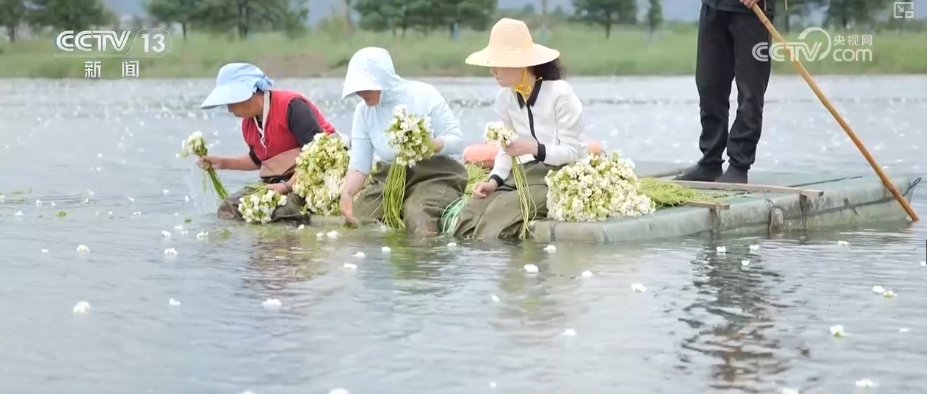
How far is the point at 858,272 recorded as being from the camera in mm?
7176

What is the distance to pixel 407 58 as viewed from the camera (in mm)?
39344

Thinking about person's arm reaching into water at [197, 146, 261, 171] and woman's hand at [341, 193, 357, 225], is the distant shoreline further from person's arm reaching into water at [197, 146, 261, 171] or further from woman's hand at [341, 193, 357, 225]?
woman's hand at [341, 193, 357, 225]

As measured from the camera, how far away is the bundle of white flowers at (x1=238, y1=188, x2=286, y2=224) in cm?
908

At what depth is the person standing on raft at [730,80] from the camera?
356 inches

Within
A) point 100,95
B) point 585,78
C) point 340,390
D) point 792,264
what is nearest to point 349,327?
point 340,390

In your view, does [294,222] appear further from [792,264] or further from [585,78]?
[585,78]

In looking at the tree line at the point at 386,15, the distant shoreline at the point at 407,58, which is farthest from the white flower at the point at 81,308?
the tree line at the point at 386,15

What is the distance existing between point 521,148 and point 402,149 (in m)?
0.67

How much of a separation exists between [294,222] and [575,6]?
3953cm

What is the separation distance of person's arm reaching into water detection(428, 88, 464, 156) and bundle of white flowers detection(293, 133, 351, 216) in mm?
617

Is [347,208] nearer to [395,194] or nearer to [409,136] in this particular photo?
[395,194]

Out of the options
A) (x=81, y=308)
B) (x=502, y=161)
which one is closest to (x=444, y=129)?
(x=502, y=161)

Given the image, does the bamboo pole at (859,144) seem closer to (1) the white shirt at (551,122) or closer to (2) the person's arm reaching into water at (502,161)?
(1) the white shirt at (551,122)

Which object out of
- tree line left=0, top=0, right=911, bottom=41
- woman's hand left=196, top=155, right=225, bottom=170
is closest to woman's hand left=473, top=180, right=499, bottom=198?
woman's hand left=196, top=155, right=225, bottom=170
